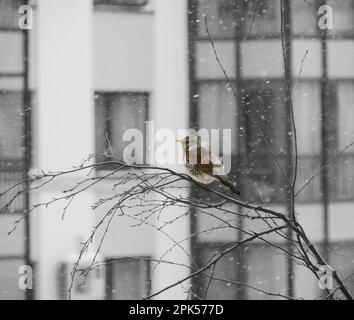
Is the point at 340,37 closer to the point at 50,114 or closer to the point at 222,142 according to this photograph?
the point at 222,142

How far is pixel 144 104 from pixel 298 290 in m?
1.10

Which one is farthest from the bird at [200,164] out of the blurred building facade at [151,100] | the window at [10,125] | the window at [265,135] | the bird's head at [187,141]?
the window at [10,125]

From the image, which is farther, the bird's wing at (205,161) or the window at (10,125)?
the window at (10,125)

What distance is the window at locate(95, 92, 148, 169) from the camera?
240 cm

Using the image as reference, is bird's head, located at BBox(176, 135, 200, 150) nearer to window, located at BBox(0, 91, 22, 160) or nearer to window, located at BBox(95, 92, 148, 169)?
window, located at BBox(95, 92, 148, 169)

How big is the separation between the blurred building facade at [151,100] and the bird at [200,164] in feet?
3.06

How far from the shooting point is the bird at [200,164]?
1.38 meters

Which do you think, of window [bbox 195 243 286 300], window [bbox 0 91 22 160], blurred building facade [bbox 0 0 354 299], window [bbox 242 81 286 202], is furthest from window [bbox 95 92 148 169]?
window [bbox 195 243 286 300]

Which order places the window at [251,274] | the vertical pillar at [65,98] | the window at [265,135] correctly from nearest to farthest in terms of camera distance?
the vertical pillar at [65,98], the window at [265,135], the window at [251,274]

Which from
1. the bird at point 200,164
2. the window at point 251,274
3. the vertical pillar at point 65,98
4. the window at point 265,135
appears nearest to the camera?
the bird at point 200,164

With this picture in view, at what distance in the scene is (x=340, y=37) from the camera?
2.52m

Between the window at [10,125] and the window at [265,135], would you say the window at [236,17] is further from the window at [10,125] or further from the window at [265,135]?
the window at [10,125]

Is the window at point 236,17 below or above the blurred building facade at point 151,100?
above
